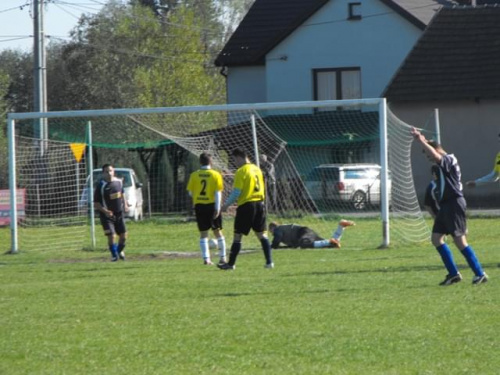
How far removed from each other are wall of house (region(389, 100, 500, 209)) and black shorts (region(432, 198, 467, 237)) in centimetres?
2648

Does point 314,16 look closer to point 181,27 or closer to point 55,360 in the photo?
point 181,27

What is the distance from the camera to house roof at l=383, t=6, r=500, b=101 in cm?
4031

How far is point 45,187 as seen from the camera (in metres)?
25.3

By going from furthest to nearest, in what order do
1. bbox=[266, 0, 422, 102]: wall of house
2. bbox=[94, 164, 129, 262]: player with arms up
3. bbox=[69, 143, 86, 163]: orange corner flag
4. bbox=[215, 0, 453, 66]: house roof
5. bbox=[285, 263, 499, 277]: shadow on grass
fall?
1. bbox=[215, 0, 453, 66]: house roof
2. bbox=[266, 0, 422, 102]: wall of house
3. bbox=[69, 143, 86, 163]: orange corner flag
4. bbox=[94, 164, 129, 262]: player with arms up
5. bbox=[285, 263, 499, 277]: shadow on grass

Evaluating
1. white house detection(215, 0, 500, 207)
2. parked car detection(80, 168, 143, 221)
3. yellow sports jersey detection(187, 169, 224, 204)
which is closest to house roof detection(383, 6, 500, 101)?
white house detection(215, 0, 500, 207)

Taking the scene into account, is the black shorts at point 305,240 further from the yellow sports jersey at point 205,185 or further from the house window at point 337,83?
the house window at point 337,83

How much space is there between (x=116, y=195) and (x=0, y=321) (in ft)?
28.5

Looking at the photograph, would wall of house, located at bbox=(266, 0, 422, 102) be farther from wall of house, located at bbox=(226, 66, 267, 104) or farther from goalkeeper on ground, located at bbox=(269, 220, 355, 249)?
goalkeeper on ground, located at bbox=(269, 220, 355, 249)

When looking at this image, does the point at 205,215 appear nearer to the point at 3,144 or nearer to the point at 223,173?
the point at 223,173

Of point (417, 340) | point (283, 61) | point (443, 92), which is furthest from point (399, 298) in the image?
point (283, 61)

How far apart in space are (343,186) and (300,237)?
7512 mm

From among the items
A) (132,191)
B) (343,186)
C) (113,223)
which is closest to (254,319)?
(113,223)

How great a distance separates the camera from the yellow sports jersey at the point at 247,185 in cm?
1662

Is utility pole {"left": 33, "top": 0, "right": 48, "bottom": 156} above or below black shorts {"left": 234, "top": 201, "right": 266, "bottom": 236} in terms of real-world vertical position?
above
